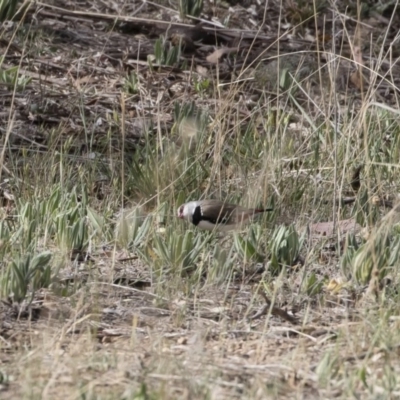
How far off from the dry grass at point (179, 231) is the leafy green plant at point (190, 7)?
0.55 ft

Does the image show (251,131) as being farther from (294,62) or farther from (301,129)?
(294,62)

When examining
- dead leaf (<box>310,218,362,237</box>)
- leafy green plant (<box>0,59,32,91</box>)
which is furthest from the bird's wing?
leafy green plant (<box>0,59,32,91</box>)

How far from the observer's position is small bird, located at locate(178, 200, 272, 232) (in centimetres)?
489

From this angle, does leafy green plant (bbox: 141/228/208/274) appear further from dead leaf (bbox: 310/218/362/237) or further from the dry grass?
dead leaf (bbox: 310/218/362/237)

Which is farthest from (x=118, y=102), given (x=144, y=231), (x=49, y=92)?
(x=144, y=231)

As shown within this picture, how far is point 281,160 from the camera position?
19.0 feet

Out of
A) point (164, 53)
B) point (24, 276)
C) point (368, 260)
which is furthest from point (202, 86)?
point (24, 276)

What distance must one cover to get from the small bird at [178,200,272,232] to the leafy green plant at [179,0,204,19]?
329cm

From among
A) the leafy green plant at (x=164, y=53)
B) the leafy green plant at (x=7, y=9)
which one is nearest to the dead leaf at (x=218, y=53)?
the leafy green plant at (x=164, y=53)

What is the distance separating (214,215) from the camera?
491 cm

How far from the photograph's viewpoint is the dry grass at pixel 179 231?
3.58 metres

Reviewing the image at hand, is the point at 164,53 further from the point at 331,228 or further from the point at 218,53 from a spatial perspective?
the point at 331,228

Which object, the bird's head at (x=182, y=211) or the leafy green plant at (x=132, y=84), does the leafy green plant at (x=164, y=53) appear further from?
the bird's head at (x=182, y=211)

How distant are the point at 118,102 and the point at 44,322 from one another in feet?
10.4
